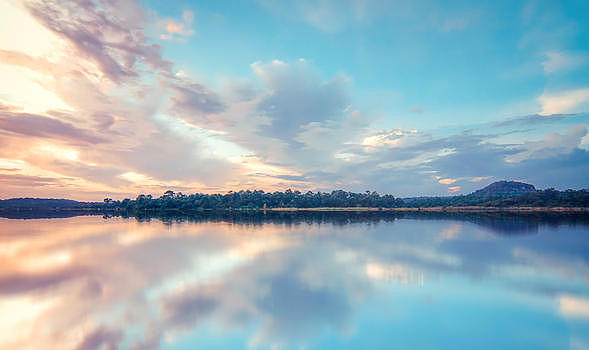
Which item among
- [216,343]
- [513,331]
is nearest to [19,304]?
[216,343]

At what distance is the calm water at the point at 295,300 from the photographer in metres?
8.10

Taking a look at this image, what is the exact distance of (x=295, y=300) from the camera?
1085cm

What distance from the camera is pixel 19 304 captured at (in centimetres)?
1075

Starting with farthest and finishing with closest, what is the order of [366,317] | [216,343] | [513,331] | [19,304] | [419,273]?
[419,273] < [19,304] < [366,317] < [513,331] < [216,343]

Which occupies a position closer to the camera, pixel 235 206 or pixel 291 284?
pixel 291 284

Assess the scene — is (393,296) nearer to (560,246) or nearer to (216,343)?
(216,343)

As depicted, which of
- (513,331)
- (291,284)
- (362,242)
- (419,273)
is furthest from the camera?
(362,242)

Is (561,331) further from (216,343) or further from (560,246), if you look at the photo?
(560,246)

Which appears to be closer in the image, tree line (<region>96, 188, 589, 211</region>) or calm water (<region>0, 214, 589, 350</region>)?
calm water (<region>0, 214, 589, 350</region>)

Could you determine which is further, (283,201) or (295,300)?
(283,201)

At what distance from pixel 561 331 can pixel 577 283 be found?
6357mm

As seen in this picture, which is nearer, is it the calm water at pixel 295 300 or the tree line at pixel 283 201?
the calm water at pixel 295 300

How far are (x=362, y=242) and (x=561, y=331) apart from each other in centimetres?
1659

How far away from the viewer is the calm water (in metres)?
8.10
